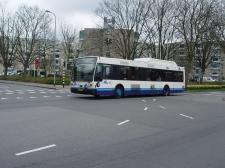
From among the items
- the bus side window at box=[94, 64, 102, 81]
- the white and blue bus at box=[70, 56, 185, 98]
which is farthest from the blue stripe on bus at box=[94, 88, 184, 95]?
the bus side window at box=[94, 64, 102, 81]

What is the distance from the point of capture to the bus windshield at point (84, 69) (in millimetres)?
17516

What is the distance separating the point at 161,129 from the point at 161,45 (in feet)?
103

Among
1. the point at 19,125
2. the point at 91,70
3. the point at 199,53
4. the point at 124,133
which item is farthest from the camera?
the point at 199,53

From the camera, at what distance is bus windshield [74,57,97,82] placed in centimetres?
1752

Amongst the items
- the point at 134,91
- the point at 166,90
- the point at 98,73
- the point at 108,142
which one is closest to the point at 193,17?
the point at 166,90

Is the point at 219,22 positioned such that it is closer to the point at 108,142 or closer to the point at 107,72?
the point at 107,72

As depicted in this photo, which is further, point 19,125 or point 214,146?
point 19,125

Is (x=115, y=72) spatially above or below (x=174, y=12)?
below

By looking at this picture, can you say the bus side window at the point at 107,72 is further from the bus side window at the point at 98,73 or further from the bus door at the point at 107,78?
the bus side window at the point at 98,73

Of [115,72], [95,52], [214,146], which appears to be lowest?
[214,146]

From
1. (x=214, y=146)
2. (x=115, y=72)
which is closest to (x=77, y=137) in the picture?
(x=214, y=146)

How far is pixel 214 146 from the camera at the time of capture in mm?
6477

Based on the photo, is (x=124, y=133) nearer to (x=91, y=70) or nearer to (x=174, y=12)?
(x=91, y=70)

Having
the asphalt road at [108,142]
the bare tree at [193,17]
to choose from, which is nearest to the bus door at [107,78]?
the asphalt road at [108,142]
